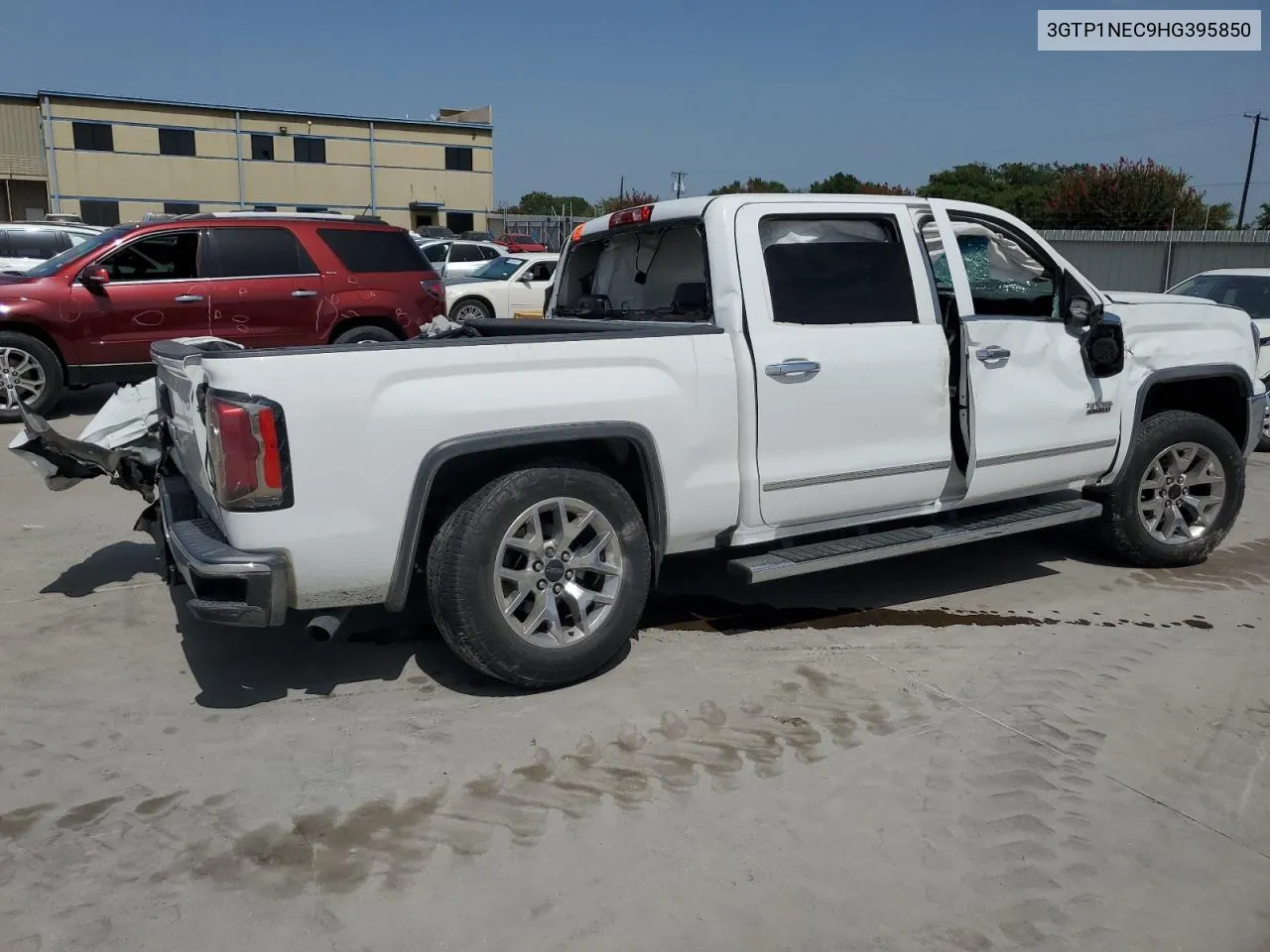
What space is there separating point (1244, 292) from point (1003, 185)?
55.9 meters

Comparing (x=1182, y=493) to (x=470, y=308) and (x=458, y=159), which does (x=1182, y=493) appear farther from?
(x=458, y=159)

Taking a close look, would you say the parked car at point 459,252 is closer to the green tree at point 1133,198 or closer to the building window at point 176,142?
the green tree at point 1133,198

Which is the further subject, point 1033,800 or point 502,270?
point 502,270

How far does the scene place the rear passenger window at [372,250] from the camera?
10047mm

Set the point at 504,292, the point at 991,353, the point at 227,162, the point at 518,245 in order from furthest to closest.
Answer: the point at 227,162 → the point at 518,245 → the point at 504,292 → the point at 991,353

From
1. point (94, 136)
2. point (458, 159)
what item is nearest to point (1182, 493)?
point (94, 136)

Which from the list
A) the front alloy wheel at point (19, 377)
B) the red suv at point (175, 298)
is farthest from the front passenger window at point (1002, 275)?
the front alloy wheel at point (19, 377)

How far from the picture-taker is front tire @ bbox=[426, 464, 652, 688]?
3.89 m

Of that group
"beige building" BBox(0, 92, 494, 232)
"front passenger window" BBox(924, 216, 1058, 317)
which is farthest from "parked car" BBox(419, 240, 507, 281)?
"beige building" BBox(0, 92, 494, 232)

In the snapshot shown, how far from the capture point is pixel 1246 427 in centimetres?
598

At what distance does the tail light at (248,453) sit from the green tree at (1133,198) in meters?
36.4

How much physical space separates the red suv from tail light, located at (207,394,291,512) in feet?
19.9

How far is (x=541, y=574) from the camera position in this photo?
4055 millimetres

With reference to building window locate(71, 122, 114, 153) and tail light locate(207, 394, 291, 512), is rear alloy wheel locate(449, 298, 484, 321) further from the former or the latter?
building window locate(71, 122, 114, 153)
